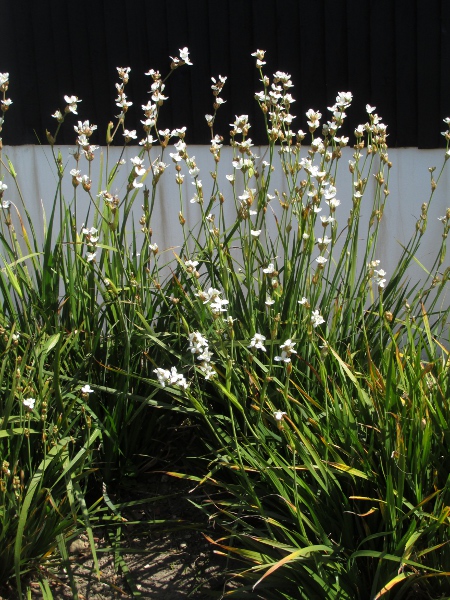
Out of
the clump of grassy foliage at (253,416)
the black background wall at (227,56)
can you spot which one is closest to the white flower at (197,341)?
the clump of grassy foliage at (253,416)

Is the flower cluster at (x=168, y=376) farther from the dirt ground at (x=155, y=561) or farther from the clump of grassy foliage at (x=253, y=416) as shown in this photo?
the dirt ground at (x=155, y=561)

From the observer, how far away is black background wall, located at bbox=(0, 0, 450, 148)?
410 cm

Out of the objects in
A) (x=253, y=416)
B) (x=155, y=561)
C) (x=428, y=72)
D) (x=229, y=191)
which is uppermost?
(x=428, y=72)

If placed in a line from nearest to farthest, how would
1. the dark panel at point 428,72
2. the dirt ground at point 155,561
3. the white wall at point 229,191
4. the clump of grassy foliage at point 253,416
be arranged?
the clump of grassy foliage at point 253,416 → the dirt ground at point 155,561 → the dark panel at point 428,72 → the white wall at point 229,191

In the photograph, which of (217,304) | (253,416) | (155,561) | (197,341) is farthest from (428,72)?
(155,561)

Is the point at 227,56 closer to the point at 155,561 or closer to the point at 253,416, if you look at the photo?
the point at 253,416

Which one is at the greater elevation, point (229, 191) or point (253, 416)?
point (229, 191)

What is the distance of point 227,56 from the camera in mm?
4430

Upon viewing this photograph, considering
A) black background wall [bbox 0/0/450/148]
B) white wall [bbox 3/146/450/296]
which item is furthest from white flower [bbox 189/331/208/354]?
black background wall [bbox 0/0/450/148]

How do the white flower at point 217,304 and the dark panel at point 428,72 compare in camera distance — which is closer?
the white flower at point 217,304

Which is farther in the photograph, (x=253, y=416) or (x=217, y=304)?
(x=253, y=416)

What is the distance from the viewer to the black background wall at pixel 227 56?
410cm

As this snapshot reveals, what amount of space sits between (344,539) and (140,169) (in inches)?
53.2

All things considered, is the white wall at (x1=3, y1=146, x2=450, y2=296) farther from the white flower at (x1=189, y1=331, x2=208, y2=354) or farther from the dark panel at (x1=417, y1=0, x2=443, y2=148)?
the white flower at (x1=189, y1=331, x2=208, y2=354)
